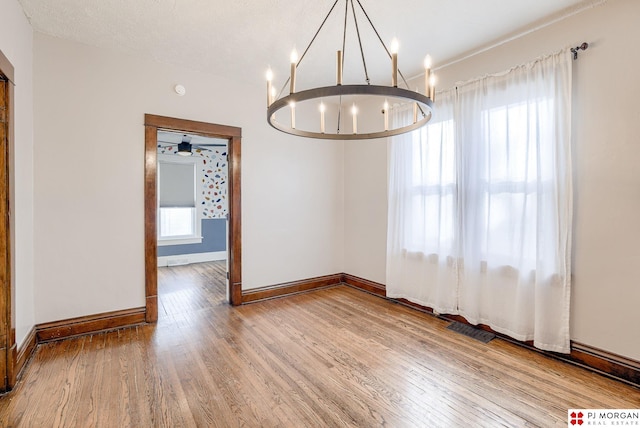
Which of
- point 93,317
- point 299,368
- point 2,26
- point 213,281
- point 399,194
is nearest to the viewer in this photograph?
point 2,26

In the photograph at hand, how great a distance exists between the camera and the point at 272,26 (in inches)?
103

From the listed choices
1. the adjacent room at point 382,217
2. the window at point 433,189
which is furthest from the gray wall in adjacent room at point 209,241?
the window at point 433,189

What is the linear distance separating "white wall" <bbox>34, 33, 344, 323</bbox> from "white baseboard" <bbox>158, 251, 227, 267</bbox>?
121 inches

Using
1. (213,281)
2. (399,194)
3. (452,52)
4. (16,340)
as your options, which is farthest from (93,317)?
(452,52)

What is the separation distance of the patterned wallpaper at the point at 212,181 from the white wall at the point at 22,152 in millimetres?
3973

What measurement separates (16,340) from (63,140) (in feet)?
5.59

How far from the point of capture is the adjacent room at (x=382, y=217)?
2029 millimetres

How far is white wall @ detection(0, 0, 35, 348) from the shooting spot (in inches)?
86.2

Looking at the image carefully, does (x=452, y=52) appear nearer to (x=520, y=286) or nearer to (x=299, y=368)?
(x=520, y=286)

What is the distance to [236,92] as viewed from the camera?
3.77 metres

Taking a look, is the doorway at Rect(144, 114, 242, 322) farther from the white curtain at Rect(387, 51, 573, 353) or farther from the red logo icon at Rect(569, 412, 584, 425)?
the red logo icon at Rect(569, 412, 584, 425)

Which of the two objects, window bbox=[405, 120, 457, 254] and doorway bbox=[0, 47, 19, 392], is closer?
doorway bbox=[0, 47, 19, 392]

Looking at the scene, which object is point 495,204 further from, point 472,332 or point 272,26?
point 272,26

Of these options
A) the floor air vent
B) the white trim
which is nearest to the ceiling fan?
the white trim
